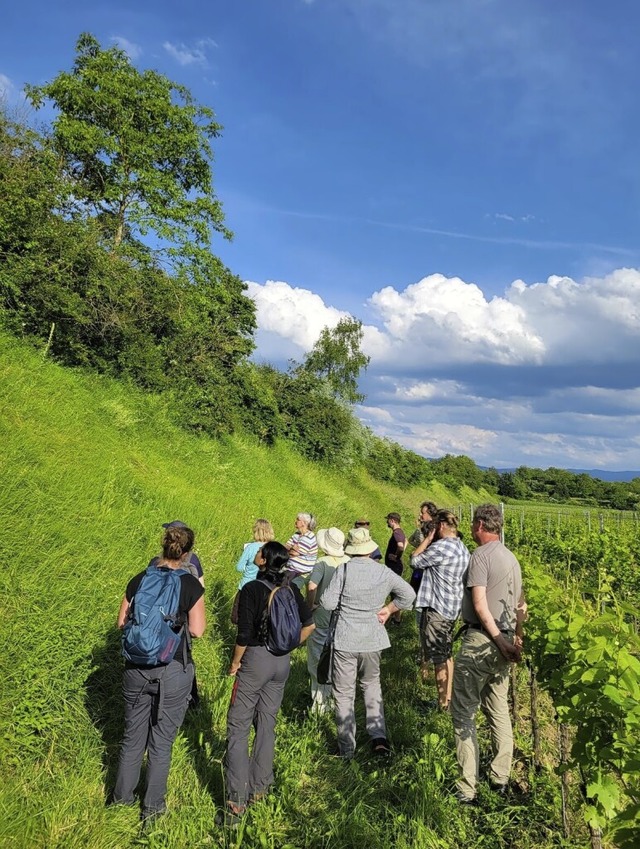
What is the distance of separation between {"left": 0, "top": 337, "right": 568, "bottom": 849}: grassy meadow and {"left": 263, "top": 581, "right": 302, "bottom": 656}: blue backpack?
3.42ft

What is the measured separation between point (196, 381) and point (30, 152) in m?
6.08

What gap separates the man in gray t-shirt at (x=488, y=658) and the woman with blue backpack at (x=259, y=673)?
1.29 m

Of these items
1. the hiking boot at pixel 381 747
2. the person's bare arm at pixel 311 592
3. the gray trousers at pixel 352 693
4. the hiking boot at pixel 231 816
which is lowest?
the hiking boot at pixel 231 816

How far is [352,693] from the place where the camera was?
407 centimetres

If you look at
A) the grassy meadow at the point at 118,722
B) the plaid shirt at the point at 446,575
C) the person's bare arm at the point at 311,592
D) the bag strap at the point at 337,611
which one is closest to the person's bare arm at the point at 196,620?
the grassy meadow at the point at 118,722

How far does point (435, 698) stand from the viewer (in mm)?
5406

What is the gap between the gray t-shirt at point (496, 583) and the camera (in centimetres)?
374

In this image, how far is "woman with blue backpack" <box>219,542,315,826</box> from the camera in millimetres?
3316

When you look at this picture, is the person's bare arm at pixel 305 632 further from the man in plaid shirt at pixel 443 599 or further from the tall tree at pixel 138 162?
the tall tree at pixel 138 162

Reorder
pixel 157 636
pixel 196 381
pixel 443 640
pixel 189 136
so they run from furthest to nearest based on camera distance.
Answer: pixel 189 136
pixel 196 381
pixel 443 640
pixel 157 636

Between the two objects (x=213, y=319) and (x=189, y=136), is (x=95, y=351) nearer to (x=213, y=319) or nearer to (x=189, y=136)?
(x=213, y=319)

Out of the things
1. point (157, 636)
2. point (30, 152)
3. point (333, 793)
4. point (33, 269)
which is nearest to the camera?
point (157, 636)

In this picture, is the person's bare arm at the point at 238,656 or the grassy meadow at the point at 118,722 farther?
the person's bare arm at the point at 238,656

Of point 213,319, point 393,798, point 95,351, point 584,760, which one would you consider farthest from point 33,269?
point 584,760
